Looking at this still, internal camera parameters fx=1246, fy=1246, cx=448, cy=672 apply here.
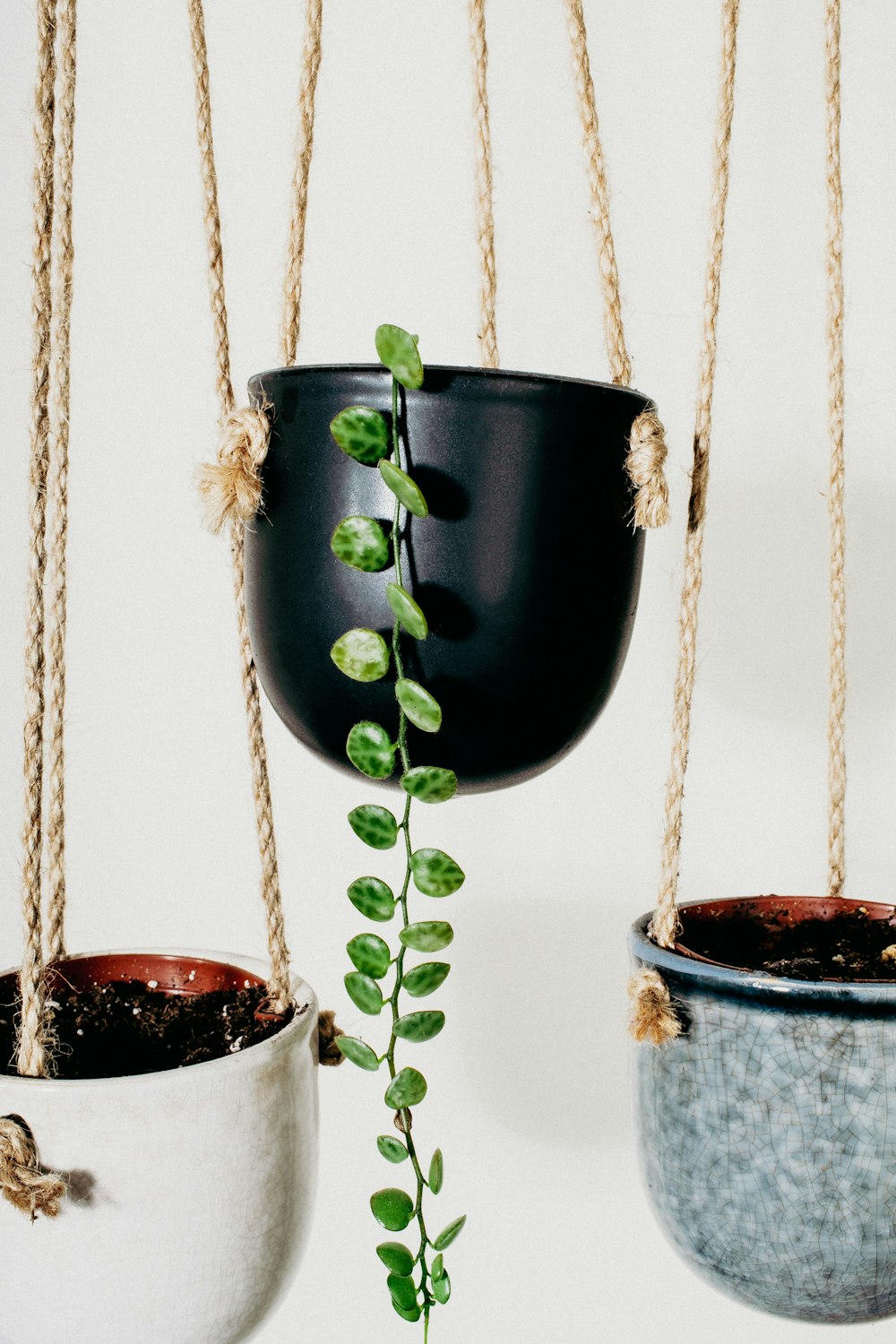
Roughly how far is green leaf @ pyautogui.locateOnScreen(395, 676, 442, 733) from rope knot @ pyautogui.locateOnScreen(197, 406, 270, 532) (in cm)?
14

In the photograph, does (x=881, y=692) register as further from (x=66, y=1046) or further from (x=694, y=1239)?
(x=66, y=1046)

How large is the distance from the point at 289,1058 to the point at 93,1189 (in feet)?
0.39

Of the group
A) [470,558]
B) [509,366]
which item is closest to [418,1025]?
[470,558]

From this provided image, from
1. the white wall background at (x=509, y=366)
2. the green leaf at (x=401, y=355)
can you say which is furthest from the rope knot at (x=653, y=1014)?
the white wall background at (x=509, y=366)

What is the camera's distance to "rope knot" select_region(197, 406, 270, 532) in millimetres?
639

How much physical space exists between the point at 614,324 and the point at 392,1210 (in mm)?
486

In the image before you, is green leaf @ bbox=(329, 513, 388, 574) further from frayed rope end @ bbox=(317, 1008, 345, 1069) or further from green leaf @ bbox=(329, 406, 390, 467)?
frayed rope end @ bbox=(317, 1008, 345, 1069)

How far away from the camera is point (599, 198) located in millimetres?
704

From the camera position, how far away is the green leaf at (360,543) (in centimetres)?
58

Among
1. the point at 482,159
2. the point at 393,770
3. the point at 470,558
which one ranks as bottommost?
the point at 393,770

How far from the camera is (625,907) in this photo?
1174 mm

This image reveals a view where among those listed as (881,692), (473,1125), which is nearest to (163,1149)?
(473,1125)

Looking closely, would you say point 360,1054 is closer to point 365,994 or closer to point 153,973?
point 365,994

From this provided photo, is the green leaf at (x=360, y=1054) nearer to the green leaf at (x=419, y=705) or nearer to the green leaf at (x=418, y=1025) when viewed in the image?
the green leaf at (x=418, y=1025)
